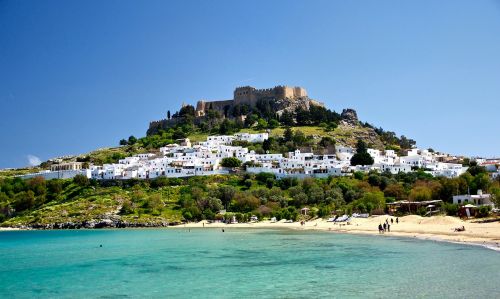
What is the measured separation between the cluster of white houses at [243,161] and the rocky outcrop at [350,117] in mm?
21308

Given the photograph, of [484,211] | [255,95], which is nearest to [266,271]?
[484,211]

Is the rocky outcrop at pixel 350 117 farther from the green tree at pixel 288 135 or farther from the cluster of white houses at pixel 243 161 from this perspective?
the cluster of white houses at pixel 243 161

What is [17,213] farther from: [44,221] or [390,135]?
[390,135]

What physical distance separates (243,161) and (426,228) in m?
50.3

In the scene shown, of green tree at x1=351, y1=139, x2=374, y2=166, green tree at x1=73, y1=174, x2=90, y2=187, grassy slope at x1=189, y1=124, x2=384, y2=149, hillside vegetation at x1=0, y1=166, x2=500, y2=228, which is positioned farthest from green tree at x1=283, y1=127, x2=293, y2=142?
green tree at x1=73, y1=174, x2=90, y2=187

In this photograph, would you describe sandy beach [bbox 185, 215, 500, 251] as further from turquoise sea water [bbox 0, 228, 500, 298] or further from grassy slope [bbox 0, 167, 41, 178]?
grassy slope [bbox 0, 167, 41, 178]

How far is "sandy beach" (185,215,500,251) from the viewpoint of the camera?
96.8 feet

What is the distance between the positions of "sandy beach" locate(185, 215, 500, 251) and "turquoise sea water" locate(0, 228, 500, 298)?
6.52 ft

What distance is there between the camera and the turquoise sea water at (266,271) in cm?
1750

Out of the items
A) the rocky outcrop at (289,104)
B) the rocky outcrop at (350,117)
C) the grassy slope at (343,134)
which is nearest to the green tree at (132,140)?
the grassy slope at (343,134)

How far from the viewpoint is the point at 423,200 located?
163 ft

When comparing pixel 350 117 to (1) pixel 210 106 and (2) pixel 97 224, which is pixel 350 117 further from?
(2) pixel 97 224

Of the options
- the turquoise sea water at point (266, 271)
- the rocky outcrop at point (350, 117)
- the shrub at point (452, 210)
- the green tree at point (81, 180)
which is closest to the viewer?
the turquoise sea water at point (266, 271)

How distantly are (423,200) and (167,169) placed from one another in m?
43.1
